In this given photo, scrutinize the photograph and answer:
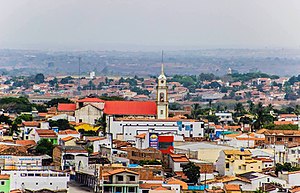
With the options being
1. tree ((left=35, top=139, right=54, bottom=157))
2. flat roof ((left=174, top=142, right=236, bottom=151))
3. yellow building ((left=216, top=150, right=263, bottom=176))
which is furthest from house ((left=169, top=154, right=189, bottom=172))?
tree ((left=35, top=139, right=54, bottom=157))

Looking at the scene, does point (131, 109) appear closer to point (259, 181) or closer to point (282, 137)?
point (282, 137)

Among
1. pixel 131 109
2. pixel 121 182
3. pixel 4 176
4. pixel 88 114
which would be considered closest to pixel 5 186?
pixel 4 176

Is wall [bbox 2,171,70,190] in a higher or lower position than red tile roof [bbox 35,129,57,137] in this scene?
higher

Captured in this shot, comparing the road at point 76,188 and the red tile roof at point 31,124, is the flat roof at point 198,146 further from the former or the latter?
the red tile roof at point 31,124

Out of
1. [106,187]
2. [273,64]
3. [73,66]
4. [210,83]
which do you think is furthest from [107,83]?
[106,187]

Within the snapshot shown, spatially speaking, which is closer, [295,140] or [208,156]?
[208,156]

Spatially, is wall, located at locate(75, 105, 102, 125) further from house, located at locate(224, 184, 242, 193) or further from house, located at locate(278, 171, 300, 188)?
house, located at locate(224, 184, 242, 193)

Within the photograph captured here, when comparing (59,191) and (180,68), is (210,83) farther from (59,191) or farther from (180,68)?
(59,191)
